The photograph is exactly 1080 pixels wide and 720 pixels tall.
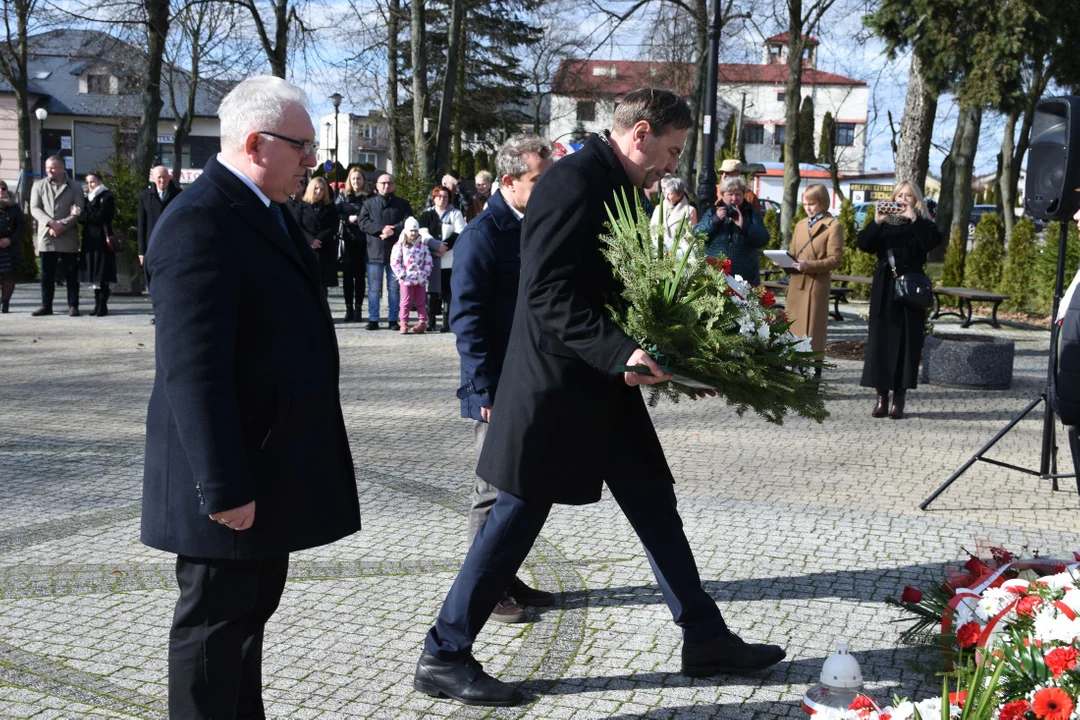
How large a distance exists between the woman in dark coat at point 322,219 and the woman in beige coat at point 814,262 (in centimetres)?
658

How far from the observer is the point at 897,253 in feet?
31.2

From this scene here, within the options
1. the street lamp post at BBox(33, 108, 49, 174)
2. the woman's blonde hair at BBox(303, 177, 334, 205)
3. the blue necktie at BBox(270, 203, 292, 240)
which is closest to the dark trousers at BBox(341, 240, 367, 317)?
the woman's blonde hair at BBox(303, 177, 334, 205)

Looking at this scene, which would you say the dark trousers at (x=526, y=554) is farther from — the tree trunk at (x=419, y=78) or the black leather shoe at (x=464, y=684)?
the tree trunk at (x=419, y=78)

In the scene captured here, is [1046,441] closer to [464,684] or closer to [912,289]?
[912,289]

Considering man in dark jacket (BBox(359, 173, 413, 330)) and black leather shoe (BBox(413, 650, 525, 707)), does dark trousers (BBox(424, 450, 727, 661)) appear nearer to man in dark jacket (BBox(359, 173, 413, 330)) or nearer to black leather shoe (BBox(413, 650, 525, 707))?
black leather shoe (BBox(413, 650, 525, 707))

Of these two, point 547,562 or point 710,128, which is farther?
point 710,128

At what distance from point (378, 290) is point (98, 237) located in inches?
154

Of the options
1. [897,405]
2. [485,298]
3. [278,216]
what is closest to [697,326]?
[485,298]

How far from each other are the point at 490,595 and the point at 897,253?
6821 mm

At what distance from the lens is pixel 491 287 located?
14.8 ft

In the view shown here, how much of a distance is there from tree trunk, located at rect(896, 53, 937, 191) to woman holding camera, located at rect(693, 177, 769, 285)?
18.7 feet

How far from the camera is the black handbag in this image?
9414 millimetres

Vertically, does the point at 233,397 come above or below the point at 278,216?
below

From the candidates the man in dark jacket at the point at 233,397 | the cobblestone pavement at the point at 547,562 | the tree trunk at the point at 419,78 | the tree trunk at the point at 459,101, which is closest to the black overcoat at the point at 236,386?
the man in dark jacket at the point at 233,397
